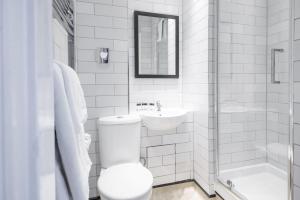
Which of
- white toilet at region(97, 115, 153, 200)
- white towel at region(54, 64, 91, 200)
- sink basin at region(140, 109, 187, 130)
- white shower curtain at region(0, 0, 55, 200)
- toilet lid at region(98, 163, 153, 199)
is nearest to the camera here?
white shower curtain at region(0, 0, 55, 200)

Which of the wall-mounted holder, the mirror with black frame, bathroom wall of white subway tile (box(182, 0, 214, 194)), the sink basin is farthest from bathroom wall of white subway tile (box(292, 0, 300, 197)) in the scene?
the wall-mounted holder

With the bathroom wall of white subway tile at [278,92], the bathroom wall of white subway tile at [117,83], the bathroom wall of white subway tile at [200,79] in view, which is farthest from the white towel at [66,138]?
the bathroom wall of white subway tile at [278,92]

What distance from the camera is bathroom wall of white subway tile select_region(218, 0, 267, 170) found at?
1.98 metres

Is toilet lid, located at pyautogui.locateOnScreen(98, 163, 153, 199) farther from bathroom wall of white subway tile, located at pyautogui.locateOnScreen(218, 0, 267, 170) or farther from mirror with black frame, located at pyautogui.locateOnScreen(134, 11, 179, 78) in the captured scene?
Answer: mirror with black frame, located at pyautogui.locateOnScreen(134, 11, 179, 78)

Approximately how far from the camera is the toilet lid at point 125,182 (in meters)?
1.22

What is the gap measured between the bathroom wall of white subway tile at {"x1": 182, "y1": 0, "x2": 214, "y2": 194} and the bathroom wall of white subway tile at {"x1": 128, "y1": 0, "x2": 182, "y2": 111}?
0.13 meters

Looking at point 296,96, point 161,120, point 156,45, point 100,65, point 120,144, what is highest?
point 156,45

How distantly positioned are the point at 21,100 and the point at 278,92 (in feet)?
7.36

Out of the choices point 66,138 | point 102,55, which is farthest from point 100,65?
point 66,138

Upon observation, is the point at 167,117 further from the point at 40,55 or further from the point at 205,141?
the point at 40,55

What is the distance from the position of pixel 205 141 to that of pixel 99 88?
1.16m

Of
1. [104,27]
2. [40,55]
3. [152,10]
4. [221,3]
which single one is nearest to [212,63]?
[221,3]

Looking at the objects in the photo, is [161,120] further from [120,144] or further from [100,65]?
[100,65]

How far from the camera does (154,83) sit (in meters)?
2.28
